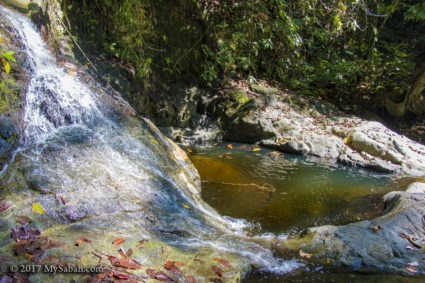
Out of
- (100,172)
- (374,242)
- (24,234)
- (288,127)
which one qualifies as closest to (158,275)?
(24,234)

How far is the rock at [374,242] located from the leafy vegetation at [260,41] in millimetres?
3856

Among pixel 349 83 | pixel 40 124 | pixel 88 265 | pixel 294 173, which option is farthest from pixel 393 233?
pixel 349 83

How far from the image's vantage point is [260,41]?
7.50 m

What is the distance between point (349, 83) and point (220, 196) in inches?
300

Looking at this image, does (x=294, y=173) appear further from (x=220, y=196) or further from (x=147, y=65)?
(x=147, y=65)

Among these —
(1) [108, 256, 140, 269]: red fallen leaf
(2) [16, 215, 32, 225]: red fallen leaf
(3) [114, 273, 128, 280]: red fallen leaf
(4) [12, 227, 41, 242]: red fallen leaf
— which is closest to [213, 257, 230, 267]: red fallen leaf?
(1) [108, 256, 140, 269]: red fallen leaf

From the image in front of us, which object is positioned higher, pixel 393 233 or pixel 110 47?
pixel 110 47

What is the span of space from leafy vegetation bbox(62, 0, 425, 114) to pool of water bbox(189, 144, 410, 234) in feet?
8.85

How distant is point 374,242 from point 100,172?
2.99 meters

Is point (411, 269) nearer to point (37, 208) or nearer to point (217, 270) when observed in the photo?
point (217, 270)

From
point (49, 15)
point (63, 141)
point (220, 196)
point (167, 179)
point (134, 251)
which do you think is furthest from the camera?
point (49, 15)

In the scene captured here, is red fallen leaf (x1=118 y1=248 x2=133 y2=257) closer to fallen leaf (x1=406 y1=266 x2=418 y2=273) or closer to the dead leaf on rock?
the dead leaf on rock

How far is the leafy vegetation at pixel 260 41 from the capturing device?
252 inches

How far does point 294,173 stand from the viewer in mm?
5465
